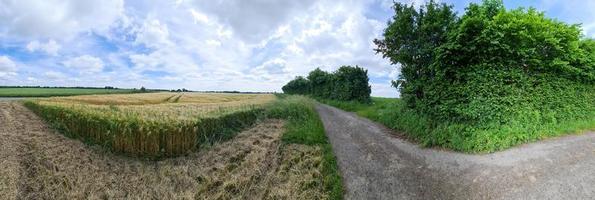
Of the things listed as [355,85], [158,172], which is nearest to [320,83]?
[355,85]

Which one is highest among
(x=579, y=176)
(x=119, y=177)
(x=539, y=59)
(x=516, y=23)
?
(x=516, y=23)

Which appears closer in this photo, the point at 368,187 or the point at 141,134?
the point at 368,187

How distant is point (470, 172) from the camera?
29.7 feet

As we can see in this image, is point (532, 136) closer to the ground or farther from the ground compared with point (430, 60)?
closer to the ground

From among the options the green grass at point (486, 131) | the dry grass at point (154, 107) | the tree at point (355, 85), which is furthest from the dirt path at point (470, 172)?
the tree at point (355, 85)

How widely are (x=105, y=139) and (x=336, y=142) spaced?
7.82m

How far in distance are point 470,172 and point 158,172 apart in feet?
27.9

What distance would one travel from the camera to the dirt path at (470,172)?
7.93 m

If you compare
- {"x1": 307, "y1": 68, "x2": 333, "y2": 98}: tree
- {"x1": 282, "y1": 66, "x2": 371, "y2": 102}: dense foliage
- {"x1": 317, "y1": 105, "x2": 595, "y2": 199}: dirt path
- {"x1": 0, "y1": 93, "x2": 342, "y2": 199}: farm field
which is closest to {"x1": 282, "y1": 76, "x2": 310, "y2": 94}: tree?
{"x1": 307, "y1": 68, "x2": 333, "y2": 98}: tree

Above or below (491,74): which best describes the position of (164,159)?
below

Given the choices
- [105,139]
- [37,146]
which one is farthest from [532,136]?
[37,146]

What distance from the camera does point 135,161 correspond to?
1066 cm

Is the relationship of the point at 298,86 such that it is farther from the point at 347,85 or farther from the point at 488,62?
the point at 488,62

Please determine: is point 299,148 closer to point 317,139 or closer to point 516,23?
point 317,139
